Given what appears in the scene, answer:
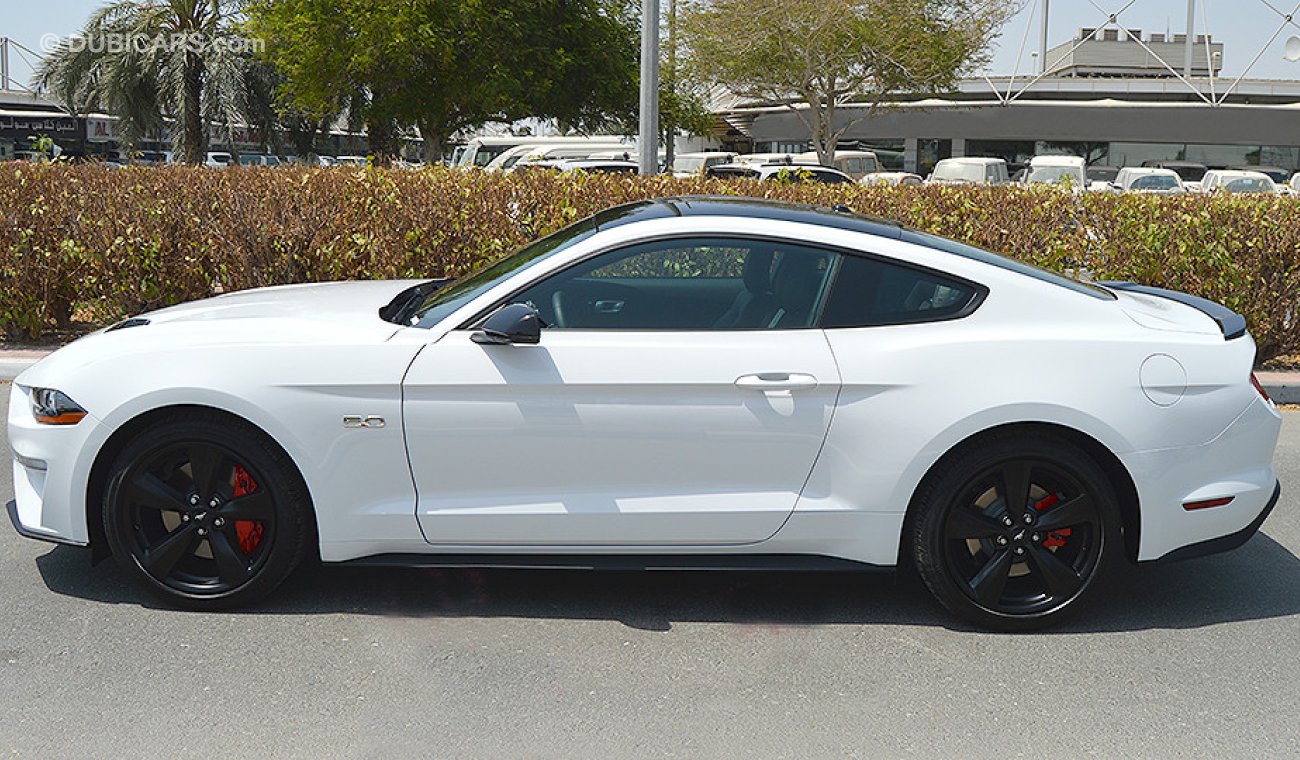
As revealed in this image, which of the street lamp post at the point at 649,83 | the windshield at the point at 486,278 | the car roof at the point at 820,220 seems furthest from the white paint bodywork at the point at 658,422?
the street lamp post at the point at 649,83

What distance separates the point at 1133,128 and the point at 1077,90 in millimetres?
2997

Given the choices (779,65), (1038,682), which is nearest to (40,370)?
(1038,682)

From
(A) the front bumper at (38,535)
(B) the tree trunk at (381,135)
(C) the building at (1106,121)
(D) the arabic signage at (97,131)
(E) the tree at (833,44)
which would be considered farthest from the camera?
(D) the arabic signage at (97,131)

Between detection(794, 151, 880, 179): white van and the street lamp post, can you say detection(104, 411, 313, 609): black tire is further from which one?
detection(794, 151, 880, 179): white van

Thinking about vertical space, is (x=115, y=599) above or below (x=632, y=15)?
below

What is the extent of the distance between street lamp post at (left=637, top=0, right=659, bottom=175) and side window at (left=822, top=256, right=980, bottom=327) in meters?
7.60

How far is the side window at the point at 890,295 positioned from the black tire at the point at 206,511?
78.2 inches

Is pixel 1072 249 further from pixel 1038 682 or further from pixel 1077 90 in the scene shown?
pixel 1077 90

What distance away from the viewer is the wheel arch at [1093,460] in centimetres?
451

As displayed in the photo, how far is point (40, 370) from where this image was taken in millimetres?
4789

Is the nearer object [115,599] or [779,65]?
[115,599]

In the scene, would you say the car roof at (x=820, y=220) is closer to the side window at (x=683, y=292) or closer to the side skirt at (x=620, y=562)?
the side window at (x=683, y=292)

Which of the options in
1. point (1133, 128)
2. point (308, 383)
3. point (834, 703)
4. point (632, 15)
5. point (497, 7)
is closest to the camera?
point (834, 703)

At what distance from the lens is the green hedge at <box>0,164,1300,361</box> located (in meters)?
9.49
